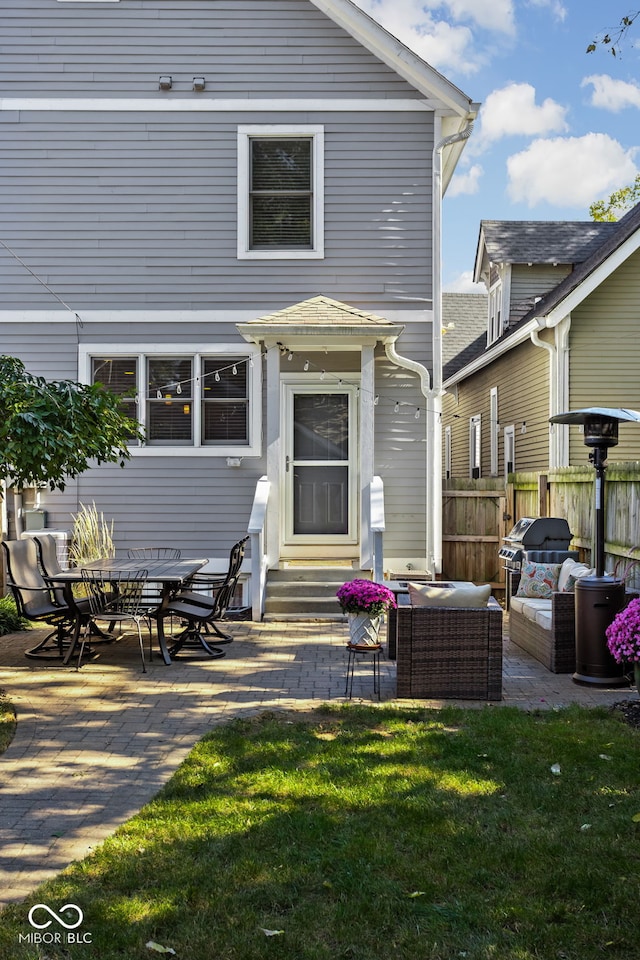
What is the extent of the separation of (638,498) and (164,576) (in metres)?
4.60

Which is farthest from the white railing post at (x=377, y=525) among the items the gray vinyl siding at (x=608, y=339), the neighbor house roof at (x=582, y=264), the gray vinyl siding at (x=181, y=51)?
the gray vinyl siding at (x=181, y=51)

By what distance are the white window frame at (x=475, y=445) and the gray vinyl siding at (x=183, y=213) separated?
29.6 feet

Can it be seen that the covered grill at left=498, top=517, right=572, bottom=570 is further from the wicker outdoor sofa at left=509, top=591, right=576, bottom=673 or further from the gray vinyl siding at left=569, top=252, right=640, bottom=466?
the gray vinyl siding at left=569, top=252, right=640, bottom=466

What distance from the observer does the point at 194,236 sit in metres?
11.9

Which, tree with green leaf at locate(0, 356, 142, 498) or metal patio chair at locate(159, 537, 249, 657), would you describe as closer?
tree with green leaf at locate(0, 356, 142, 498)

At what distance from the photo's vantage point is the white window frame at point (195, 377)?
1180 cm

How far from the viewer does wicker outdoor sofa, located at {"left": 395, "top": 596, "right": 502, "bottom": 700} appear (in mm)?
6875

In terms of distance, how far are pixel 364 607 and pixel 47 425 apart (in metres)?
2.89

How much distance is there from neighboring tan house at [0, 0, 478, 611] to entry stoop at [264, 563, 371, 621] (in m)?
0.87

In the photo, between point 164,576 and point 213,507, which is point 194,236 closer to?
point 213,507

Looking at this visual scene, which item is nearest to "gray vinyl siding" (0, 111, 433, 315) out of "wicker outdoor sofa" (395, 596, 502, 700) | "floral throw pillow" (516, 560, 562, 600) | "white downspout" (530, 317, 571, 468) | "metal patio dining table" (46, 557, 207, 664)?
"white downspout" (530, 317, 571, 468)

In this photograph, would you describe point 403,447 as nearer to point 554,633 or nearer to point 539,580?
point 539,580

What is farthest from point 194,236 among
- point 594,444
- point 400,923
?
point 400,923

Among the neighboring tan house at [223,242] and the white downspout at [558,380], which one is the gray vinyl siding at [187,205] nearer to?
the neighboring tan house at [223,242]
